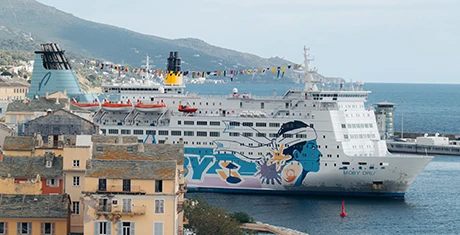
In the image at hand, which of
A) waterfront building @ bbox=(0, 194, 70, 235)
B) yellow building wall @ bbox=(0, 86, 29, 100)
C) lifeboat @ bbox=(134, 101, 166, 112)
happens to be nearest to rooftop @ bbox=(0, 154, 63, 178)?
waterfront building @ bbox=(0, 194, 70, 235)

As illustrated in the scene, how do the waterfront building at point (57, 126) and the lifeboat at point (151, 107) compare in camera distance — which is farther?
the lifeboat at point (151, 107)

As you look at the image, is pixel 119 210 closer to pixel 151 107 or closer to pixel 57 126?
pixel 57 126

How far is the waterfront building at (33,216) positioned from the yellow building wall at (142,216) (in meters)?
0.98

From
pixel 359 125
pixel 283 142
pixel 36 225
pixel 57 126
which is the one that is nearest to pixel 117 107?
pixel 283 142

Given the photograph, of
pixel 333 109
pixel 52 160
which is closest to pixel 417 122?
pixel 333 109

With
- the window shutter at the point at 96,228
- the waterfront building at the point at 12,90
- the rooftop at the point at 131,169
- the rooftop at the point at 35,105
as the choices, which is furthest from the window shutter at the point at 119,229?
the waterfront building at the point at 12,90

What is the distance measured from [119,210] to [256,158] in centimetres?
3546

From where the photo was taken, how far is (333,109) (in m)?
64.4

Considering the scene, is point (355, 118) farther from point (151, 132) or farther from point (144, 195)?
point (144, 195)

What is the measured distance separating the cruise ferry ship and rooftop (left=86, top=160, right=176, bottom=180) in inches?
1338

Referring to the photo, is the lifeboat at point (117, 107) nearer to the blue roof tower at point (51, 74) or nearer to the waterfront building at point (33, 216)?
the blue roof tower at point (51, 74)

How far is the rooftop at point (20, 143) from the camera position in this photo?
35562 millimetres

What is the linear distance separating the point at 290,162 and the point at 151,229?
34.9 meters

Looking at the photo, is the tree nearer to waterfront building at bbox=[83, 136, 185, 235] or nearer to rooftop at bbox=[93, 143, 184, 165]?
rooftop at bbox=[93, 143, 184, 165]
